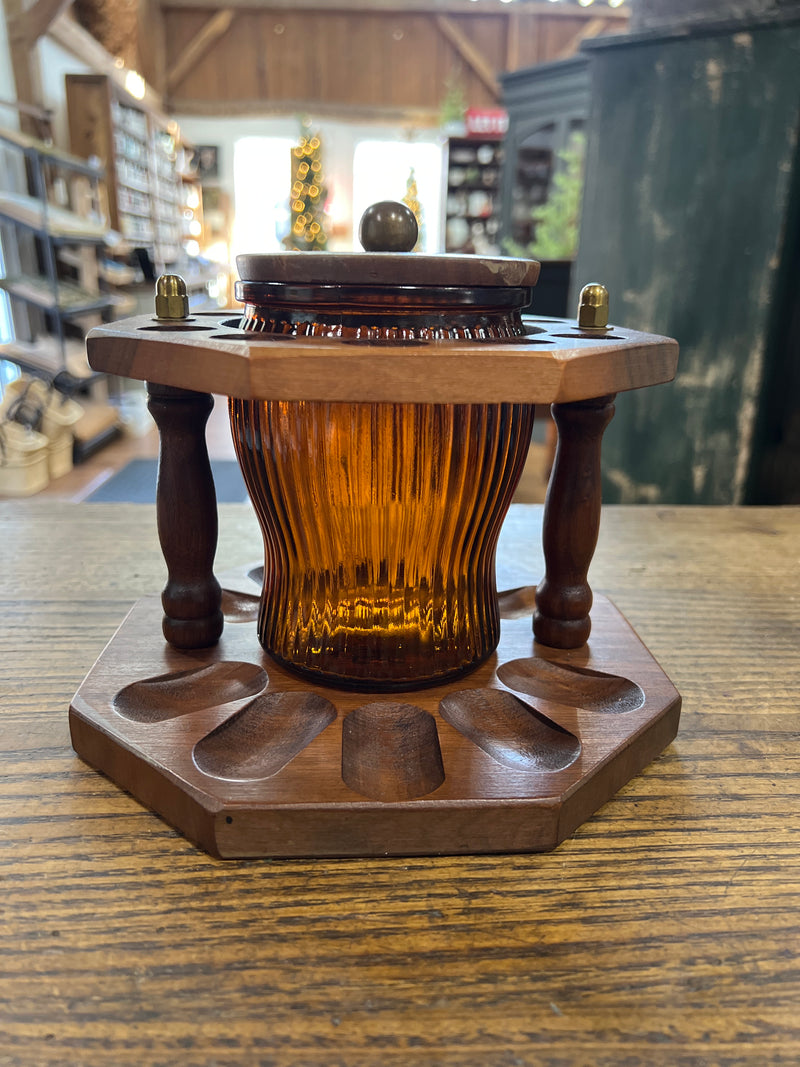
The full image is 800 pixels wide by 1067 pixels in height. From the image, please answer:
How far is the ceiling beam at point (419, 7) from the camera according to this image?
6.26 metres

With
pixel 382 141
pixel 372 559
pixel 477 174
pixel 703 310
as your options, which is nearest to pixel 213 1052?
pixel 372 559

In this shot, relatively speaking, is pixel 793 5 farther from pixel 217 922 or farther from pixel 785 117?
pixel 217 922

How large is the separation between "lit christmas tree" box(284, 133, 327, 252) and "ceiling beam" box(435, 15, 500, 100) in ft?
7.49

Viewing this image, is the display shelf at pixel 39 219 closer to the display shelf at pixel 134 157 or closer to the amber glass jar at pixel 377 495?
the display shelf at pixel 134 157

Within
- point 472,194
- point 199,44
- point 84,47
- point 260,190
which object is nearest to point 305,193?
point 84,47

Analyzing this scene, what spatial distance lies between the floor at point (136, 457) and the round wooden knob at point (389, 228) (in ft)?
6.08

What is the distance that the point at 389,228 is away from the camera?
422 mm

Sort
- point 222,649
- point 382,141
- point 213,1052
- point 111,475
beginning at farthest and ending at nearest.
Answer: point 382,141 < point 111,475 < point 222,649 < point 213,1052

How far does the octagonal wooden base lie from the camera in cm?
35

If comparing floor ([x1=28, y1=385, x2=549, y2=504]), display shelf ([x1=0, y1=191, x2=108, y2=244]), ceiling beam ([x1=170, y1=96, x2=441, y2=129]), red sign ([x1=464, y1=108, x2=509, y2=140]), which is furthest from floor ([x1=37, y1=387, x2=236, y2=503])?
ceiling beam ([x1=170, y1=96, x2=441, y2=129])

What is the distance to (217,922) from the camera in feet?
1.05

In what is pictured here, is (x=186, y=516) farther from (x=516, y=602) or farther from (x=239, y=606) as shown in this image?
(x=516, y=602)

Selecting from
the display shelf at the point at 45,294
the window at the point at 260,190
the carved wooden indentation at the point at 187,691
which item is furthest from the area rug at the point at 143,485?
the window at the point at 260,190

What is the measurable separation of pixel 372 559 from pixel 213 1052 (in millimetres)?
237
